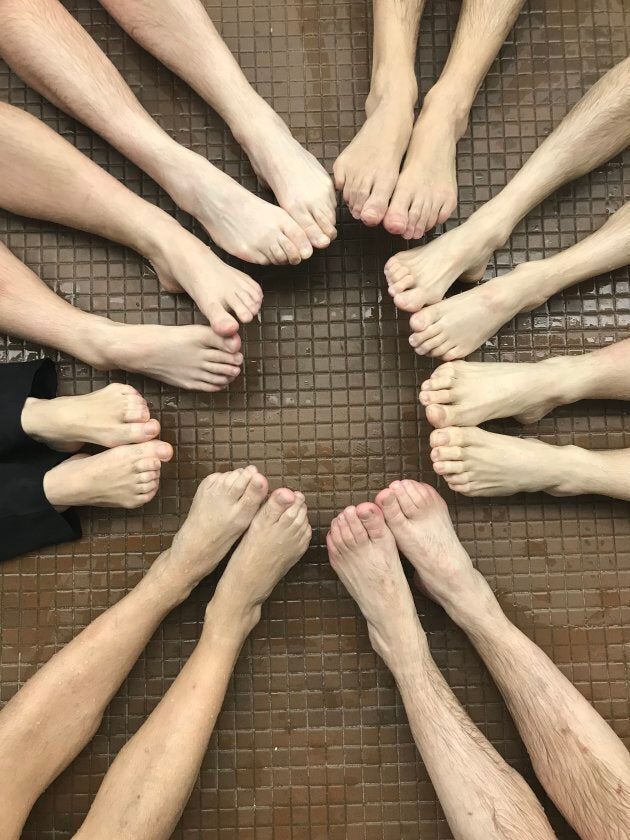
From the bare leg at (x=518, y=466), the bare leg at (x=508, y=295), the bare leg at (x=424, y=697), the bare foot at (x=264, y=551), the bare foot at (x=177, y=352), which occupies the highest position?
the bare leg at (x=508, y=295)

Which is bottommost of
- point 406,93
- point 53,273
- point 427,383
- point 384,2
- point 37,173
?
point 427,383

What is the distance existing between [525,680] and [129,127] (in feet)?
3.43

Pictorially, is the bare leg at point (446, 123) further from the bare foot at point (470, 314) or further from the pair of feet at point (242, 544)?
the pair of feet at point (242, 544)

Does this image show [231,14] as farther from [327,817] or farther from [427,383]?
[327,817]

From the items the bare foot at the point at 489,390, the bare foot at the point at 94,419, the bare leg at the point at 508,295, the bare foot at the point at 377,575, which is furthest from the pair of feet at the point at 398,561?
the bare foot at the point at 94,419

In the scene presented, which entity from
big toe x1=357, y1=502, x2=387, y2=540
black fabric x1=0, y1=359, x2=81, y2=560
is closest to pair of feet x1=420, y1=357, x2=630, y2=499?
big toe x1=357, y1=502, x2=387, y2=540

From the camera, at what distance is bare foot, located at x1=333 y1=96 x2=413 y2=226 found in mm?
1080

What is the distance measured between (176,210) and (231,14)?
0.35 meters

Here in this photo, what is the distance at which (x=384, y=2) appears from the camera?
3.68 ft

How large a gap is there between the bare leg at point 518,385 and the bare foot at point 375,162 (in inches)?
10.7

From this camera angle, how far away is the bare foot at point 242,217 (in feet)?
3.57

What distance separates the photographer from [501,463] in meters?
1.09

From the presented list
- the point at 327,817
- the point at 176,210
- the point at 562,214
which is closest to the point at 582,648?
the point at 327,817

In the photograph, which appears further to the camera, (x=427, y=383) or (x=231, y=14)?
(x=231, y=14)
